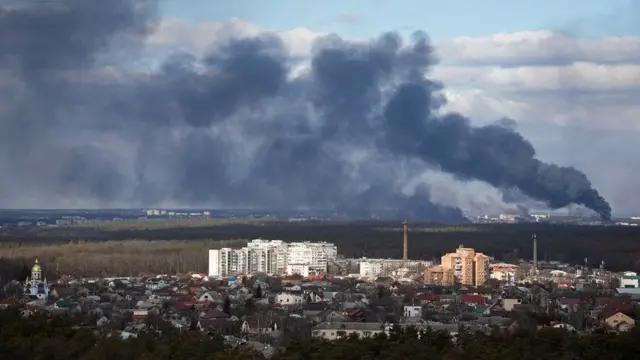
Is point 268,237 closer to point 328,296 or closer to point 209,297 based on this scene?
point 328,296

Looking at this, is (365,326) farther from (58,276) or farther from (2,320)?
(58,276)

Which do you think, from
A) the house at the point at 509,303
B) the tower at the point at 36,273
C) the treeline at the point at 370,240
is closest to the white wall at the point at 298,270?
the treeline at the point at 370,240

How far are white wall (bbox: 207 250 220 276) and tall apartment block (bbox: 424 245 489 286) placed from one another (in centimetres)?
938

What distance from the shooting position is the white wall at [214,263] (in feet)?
200

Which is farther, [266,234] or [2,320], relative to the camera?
[266,234]

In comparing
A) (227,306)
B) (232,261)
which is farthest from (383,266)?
(227,306)

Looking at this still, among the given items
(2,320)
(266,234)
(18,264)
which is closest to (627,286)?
(18,264)

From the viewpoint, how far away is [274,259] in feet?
213

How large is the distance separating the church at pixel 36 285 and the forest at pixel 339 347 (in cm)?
1598

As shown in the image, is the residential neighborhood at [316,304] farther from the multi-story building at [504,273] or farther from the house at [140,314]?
the multi-story building at [504,273]

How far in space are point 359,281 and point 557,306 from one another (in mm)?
13649

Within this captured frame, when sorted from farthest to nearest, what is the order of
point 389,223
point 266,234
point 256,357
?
point 389,223
point 266,234
point 256,357

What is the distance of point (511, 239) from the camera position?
257 feet

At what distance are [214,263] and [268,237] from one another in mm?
19446
